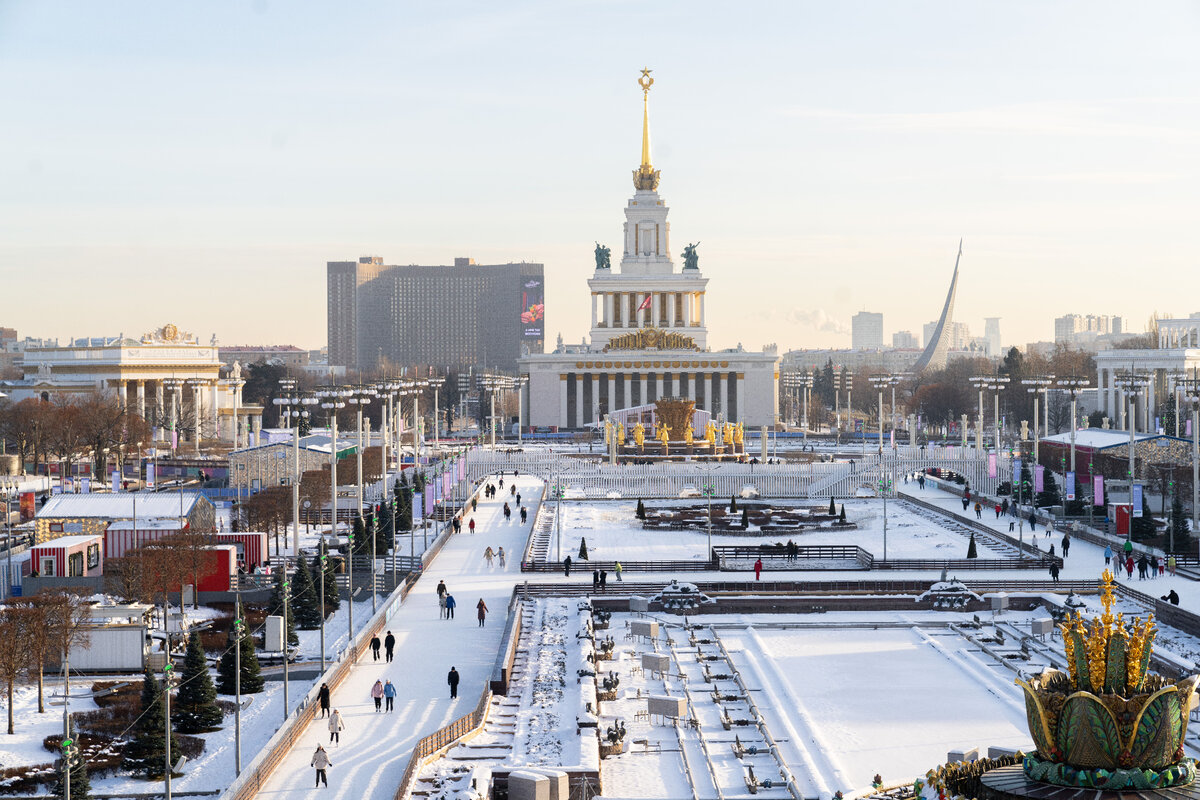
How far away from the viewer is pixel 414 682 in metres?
29.8

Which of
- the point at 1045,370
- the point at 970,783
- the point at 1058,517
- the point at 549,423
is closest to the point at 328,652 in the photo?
the point at 970,783

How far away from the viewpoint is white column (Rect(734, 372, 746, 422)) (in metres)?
→ 118

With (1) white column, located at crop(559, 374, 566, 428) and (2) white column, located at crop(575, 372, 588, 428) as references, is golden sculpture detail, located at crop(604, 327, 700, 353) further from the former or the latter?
(1) white column, located at crop(559, 374, 566, 428)

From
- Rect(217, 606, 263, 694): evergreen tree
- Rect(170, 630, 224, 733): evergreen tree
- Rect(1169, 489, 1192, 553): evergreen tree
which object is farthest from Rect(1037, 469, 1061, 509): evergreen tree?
Rect(170, 630, 224, 733): evergreen tree

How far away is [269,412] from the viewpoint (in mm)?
125750

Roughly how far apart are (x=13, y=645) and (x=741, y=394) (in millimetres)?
94331

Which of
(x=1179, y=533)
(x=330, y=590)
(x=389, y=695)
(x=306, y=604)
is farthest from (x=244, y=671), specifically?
(x=1179, y=533)

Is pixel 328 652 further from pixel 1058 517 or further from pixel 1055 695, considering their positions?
pixel 1058 517

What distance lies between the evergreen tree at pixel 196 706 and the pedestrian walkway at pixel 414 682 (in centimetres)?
200

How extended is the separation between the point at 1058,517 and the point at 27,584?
37548 mm

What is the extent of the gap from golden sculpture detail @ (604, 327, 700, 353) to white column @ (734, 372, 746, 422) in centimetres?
454

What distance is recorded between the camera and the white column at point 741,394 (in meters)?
118

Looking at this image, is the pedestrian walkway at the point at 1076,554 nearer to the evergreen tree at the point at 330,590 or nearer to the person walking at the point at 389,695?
the evergreen tree at the point at 330,590

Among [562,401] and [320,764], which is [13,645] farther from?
Answer: [562,401]
